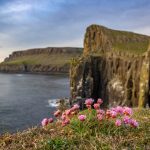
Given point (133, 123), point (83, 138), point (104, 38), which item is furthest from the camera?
point (104, 38)

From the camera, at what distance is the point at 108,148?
10727mm

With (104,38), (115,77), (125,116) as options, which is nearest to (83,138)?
(125,116)

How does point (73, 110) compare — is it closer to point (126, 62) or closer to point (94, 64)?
point (126, 62)

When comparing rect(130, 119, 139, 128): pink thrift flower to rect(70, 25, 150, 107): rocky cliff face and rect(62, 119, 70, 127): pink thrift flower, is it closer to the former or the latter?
rect(62, 119, 70, 127): pink thrift flower

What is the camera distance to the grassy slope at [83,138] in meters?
11.1

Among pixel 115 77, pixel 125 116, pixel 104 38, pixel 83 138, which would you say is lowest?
pixel 115 77

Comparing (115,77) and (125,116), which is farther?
(115,77)

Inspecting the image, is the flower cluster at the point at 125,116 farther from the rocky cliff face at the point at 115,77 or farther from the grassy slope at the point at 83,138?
A: the rocky cliff face at the point at 115,77

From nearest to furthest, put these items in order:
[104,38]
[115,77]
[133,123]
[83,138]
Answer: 1. [83,138]
2. [133,123]
3. [115,77]
4. [104,38]

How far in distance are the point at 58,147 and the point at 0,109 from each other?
8846cm

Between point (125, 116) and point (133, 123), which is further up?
point (125, 116)

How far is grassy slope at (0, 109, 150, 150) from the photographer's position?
11062 millimetres

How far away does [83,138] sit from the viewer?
38.8ft

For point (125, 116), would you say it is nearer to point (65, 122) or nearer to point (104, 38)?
point (65, 122)
